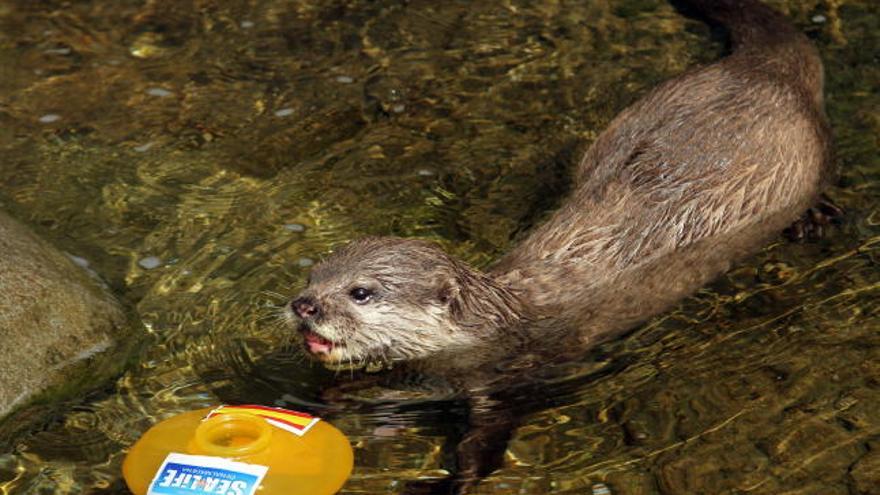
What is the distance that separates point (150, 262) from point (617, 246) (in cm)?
176

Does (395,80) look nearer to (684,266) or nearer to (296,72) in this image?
(296,72)

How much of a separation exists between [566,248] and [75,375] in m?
1.73

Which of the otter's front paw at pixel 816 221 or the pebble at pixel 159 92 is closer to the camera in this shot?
the otter's front paw at pixel 816 221

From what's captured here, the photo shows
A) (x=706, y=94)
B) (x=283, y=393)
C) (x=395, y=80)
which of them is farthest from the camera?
(x=395, y=80)

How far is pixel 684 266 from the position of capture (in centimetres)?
507

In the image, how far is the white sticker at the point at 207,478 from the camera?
3730 mm

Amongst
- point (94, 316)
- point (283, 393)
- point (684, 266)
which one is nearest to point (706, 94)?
point (684, 266)

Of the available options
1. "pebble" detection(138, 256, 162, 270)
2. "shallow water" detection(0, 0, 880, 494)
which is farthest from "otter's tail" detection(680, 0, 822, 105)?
"pebble" detection(138, 256, 162, 270)

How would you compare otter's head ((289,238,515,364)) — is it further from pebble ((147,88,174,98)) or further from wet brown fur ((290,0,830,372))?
pebble ((147,88,174,98))

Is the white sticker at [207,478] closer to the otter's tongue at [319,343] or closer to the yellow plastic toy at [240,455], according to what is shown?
the yellow plastic toy at [240,455]

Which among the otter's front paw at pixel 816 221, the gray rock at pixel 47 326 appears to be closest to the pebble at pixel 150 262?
the gray rock at pixel 47 326

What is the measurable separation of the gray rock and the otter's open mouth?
677 mm

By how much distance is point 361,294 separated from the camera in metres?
4.63

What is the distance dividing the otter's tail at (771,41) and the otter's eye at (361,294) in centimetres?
195
